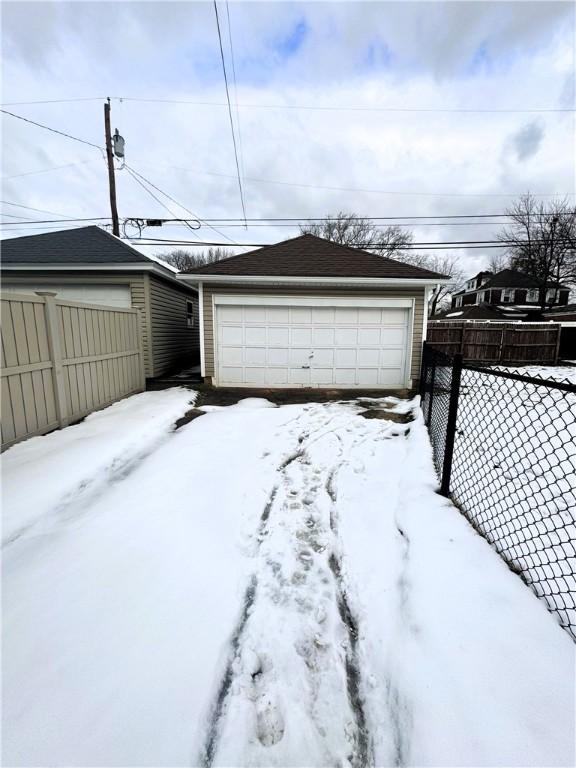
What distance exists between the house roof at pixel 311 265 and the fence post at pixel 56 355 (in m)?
3.85

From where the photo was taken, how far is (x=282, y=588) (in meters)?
2.03

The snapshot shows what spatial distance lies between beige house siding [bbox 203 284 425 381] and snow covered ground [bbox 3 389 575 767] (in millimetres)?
5454

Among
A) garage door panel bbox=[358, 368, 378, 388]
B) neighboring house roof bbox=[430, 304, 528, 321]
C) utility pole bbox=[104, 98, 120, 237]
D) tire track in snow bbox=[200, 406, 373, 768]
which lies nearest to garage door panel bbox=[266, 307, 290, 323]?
garage door panel bbox=[358, 368, 378, 388]

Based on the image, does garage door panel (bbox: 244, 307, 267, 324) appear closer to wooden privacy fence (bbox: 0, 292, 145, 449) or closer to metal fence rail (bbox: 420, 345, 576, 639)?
wooden privacy fence (bbox: 0, 292, 145, 449)

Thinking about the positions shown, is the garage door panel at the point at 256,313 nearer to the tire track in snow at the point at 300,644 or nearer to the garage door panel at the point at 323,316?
the garage door panel at the point at 323,316

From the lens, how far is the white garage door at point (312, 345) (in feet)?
26.8

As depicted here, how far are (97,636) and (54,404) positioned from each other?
151 inches

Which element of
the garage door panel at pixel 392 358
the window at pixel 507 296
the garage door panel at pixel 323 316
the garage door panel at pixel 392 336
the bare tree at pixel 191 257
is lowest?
the garage door panel at pixel 392 358

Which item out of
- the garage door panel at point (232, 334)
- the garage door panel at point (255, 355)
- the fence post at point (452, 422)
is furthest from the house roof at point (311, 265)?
the fence post at point (452, 422)

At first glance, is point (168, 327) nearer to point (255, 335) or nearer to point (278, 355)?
point (255, 335)

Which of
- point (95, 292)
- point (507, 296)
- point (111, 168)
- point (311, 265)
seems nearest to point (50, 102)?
point (111, 168)

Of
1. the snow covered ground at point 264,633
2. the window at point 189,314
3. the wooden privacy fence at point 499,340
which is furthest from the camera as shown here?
the window at point 189,314

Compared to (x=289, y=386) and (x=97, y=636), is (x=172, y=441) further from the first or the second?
(x=289, y=386)

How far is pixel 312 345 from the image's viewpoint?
8250 millimetres
